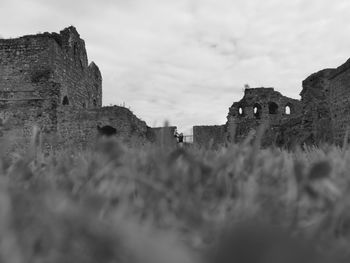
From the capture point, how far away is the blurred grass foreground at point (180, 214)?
434 millimetres

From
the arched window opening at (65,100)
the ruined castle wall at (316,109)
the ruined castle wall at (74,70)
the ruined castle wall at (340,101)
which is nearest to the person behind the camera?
the ruined castle wall at (340,101)

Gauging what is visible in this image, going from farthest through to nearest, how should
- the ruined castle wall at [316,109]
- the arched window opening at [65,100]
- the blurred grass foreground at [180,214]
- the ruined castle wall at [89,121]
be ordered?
the arched window opening at [65,100], the ruined castle wall at [89,121], the ruined castle wall at [316,109], the blurred grass foreground at [180,214]

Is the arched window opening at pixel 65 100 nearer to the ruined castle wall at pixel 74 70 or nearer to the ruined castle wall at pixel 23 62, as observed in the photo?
the ruined castle wall at pixel 74 70

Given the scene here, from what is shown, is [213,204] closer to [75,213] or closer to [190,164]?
[190,164]

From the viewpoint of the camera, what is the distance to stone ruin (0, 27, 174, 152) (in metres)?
14.7

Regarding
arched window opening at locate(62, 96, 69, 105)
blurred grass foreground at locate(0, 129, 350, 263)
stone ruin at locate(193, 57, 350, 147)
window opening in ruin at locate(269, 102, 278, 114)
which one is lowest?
blurred grass foreground at locate(0, 129, 350, 263)

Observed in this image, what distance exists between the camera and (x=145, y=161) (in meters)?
1.24

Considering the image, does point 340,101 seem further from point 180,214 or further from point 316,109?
point 180,214

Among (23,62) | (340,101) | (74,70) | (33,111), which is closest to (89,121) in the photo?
(33,111)

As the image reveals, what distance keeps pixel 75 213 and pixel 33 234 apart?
9 centimetres

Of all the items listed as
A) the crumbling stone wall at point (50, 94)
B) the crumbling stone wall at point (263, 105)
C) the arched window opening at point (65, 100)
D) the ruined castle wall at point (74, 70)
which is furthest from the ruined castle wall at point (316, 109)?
the crumbling stone wall at point (263, 105)

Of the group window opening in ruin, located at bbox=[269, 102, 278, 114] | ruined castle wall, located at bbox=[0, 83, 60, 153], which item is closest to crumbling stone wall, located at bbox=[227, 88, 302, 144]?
window opening in ruin, located at bbox=[269, 102, 278, 114]

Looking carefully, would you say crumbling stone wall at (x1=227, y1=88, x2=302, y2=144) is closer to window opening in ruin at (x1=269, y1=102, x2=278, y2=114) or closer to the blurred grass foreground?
window opening in ruin at (x1=269, y1=102, x2=278, y2=114)

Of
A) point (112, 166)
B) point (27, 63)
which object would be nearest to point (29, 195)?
point (112, 166)
